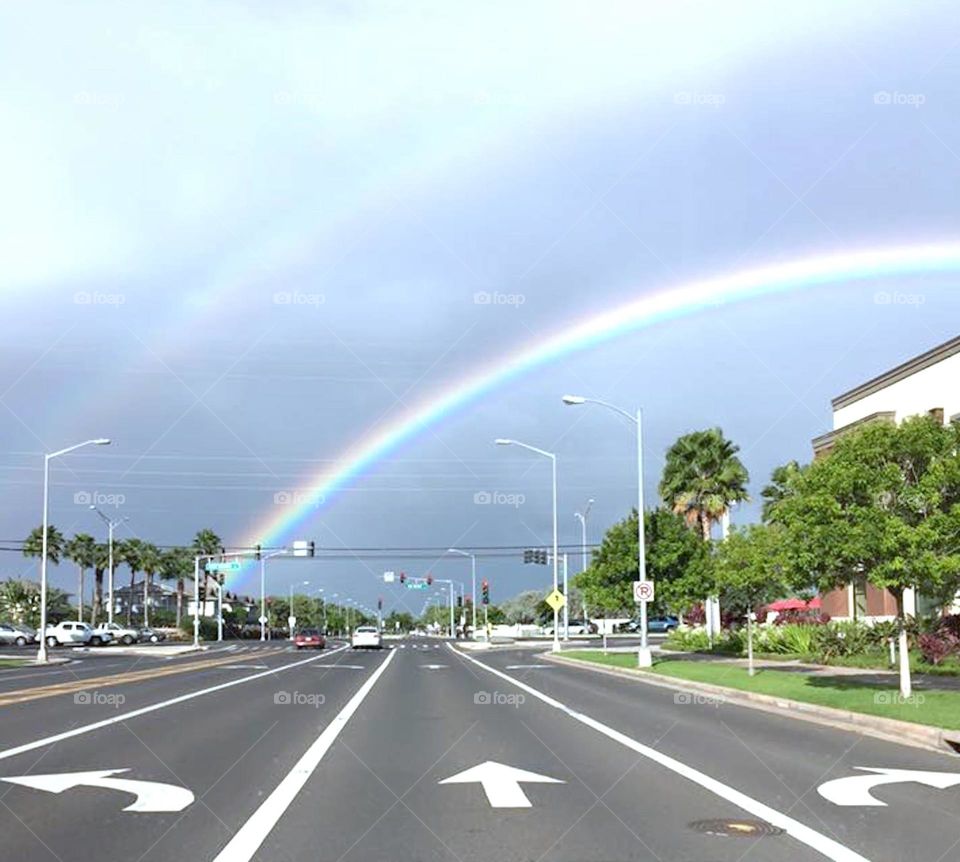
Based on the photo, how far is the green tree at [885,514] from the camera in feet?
63.2

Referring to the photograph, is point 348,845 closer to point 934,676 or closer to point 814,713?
point 814,713

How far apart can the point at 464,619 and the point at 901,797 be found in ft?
474

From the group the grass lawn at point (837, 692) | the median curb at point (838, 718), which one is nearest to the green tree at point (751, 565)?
the grass lawn at point (837, 692)

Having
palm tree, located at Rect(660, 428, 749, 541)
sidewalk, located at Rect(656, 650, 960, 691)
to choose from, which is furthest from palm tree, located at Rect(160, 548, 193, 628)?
sidewalk, located at Rect(656, 650, 960, 691)

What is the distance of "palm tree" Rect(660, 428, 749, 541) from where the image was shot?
2265 inches

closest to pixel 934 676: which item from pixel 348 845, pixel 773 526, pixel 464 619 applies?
pixel 773 526

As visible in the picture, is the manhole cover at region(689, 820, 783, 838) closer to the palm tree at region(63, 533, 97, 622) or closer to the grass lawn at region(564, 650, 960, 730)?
the grass lawn at region(564, 650, 960, 730)

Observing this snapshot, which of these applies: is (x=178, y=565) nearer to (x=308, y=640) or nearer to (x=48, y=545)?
(x=48, y=545)

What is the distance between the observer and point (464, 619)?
153 meters

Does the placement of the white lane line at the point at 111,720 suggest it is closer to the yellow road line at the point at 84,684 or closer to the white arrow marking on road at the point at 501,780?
the yellow road line at the point at 84,684

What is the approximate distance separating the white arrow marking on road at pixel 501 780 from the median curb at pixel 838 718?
5780 mm

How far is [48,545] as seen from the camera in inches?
3893

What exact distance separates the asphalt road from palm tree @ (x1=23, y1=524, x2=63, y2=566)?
261 ft

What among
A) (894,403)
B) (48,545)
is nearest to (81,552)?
(48,545)
